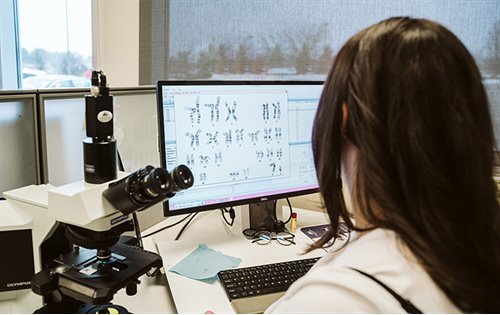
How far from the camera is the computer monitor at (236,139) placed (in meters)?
1.15

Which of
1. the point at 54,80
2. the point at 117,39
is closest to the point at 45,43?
the point at 54,80

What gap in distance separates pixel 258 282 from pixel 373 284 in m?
0.50

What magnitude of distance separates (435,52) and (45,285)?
2.47 feet

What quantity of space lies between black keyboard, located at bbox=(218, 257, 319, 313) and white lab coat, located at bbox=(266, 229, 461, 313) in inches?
14.7

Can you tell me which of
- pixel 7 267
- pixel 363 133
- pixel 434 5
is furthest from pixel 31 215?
pixel 434 5

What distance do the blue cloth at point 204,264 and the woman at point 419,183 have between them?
495mm

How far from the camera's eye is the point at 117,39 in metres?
2.24

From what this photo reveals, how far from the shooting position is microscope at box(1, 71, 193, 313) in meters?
0.76

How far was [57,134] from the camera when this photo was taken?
118 centimetres

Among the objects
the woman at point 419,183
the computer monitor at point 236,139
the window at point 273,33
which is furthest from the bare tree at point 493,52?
the woman at point 419,183

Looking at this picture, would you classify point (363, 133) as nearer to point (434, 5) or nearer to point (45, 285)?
point (45, 285)

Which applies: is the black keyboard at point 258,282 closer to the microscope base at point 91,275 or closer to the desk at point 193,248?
the desk at point 193,248

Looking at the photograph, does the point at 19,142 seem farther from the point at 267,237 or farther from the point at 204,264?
the point at 267,237

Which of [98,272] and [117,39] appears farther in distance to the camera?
[117,39]
